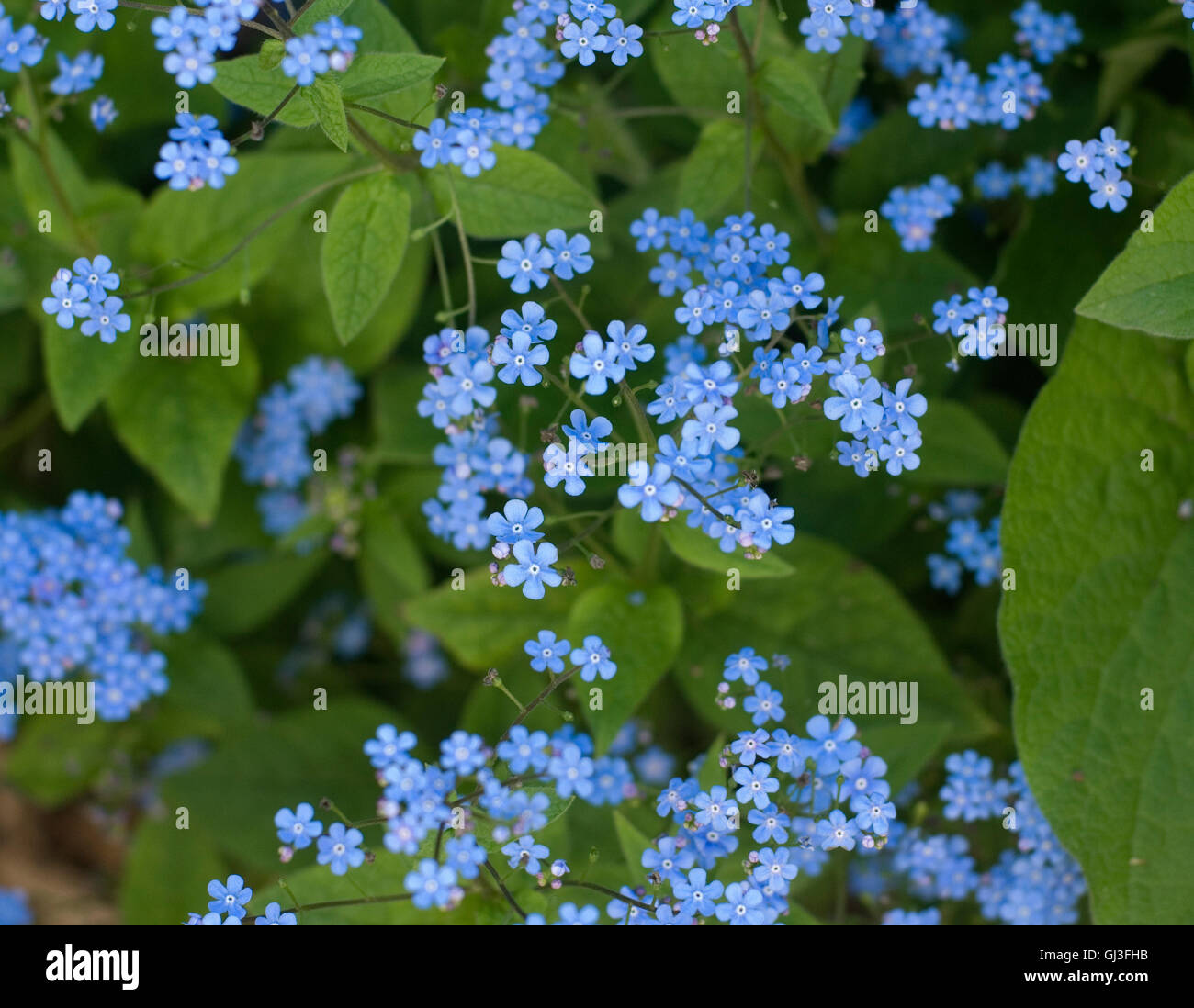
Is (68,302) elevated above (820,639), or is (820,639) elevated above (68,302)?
(68,302)

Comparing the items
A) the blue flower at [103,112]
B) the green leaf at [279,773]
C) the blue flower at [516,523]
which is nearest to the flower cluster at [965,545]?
the blue flower at [516,523]

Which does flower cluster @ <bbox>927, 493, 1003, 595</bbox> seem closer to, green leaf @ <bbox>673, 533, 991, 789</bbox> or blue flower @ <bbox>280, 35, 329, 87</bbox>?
green leaf @ <bbox>673, 533, 991, 789</bbox>

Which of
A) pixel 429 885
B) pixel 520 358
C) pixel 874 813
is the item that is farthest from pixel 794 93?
pixel 429 885

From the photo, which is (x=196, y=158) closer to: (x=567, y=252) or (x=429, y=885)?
(x=567, y=252)

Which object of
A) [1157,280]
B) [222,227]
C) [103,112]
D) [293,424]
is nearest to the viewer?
[1157,280]

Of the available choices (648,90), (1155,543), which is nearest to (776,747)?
(1155,543)

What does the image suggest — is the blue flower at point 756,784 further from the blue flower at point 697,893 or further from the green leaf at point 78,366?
the green leaf at point 78,366
